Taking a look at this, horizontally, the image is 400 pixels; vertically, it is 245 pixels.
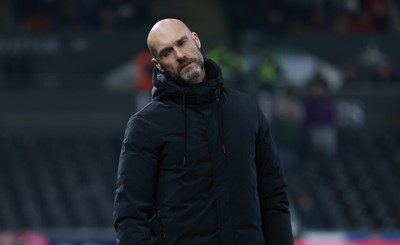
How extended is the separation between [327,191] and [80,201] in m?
3.40

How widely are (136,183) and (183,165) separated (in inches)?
6.1

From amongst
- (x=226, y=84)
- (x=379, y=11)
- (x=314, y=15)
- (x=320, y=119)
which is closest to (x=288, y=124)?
(x=320, y=119)

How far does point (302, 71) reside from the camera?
18094 millimetres

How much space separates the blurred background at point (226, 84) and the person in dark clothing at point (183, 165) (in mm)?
11812

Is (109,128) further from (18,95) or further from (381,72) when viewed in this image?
(381,72)

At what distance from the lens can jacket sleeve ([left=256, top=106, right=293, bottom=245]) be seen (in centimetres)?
399

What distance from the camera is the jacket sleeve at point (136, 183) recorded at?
3859 mm

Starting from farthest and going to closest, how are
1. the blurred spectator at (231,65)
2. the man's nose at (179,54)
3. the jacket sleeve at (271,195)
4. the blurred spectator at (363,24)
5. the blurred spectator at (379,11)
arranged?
1. the blurred spectator at (379,11)
2. the blurred spectator at (363,24)
3. the blurred spectator at (231,65)
4. the jacket sleeve at (271,195)
5. the man's nose at (179,54)

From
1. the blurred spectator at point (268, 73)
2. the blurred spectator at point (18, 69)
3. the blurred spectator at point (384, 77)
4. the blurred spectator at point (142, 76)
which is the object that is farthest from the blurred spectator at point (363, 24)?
the blurred spectator at point (18, 69)

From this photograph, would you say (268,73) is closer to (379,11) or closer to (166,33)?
(379,11)

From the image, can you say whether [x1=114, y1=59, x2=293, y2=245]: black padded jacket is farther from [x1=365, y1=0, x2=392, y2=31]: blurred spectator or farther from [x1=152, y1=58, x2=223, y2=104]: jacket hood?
[x1=365, y1=0, x2=392, y2=31]: blurred spectator

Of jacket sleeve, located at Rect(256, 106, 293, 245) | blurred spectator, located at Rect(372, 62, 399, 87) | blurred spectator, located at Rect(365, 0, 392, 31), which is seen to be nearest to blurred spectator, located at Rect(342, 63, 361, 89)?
blurred spectator, located at Rect(372, 62, 399, 87)

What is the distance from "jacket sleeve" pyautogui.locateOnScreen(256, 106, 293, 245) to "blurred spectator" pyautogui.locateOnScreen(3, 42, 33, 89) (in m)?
13.6

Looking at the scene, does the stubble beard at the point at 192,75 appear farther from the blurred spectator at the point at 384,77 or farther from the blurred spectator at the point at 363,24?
the blurred spectator at the point at 363,24
